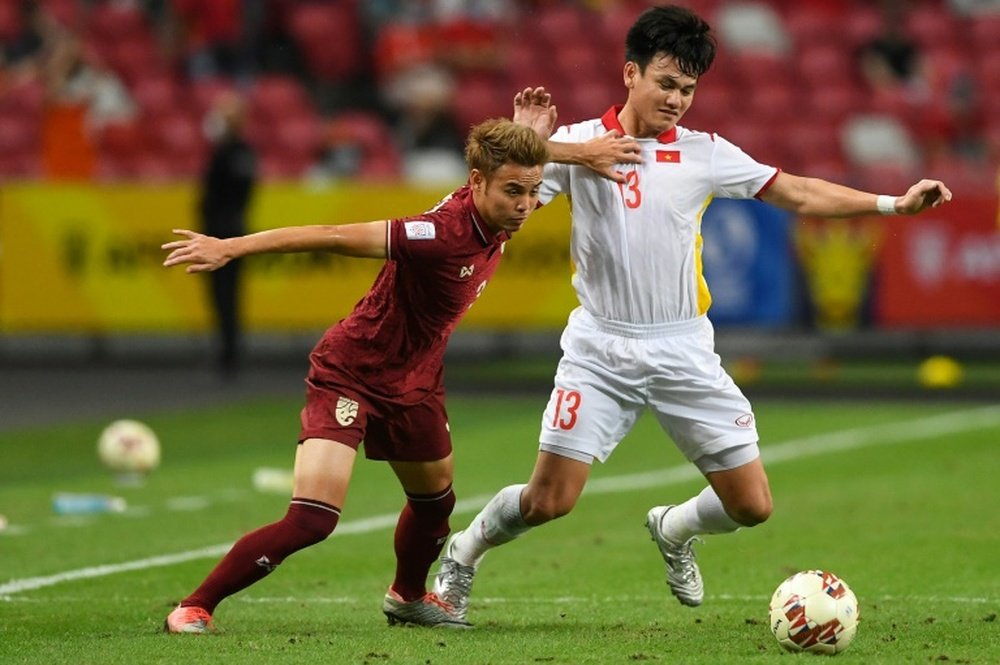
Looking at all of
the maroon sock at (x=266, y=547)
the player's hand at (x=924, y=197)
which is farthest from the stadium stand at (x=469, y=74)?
the maroon sock at (x=266, y=547)

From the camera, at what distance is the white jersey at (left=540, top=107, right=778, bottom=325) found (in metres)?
7.73

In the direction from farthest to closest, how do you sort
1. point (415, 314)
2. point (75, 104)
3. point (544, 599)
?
point (75, 104)
point (544, 599)
point (415, 314)

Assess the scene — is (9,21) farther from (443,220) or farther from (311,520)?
(311,520)

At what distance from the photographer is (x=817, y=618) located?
23.2 feet

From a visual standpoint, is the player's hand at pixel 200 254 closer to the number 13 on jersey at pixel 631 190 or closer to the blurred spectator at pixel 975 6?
the number 13 on jersey at pixel 631 190

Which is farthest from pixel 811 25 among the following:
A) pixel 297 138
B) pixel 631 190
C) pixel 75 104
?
Result: pixel 631 190

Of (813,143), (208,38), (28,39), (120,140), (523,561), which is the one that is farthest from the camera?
(208,38)

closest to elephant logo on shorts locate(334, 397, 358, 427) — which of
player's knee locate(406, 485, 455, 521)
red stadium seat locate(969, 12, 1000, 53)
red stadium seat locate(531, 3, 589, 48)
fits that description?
player's knee locate(406, 485, 455, 521)

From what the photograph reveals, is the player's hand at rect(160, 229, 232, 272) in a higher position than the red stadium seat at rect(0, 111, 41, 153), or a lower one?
lower

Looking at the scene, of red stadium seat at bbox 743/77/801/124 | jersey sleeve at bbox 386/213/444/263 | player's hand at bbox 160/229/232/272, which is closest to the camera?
player's hand at bbox 160/229/232/272

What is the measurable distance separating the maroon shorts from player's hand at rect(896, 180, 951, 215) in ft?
6.67

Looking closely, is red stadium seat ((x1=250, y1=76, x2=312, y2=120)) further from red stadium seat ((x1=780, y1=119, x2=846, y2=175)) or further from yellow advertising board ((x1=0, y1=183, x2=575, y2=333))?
red stadium seat ((x1=780, y1=119, x2=846, y2=175))

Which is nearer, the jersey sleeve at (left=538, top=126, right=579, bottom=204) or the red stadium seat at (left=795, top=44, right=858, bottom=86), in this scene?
the jersey sleeve at (left=538, top=126, right=579, bottom=204)

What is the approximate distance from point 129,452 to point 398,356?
19.9 feet
